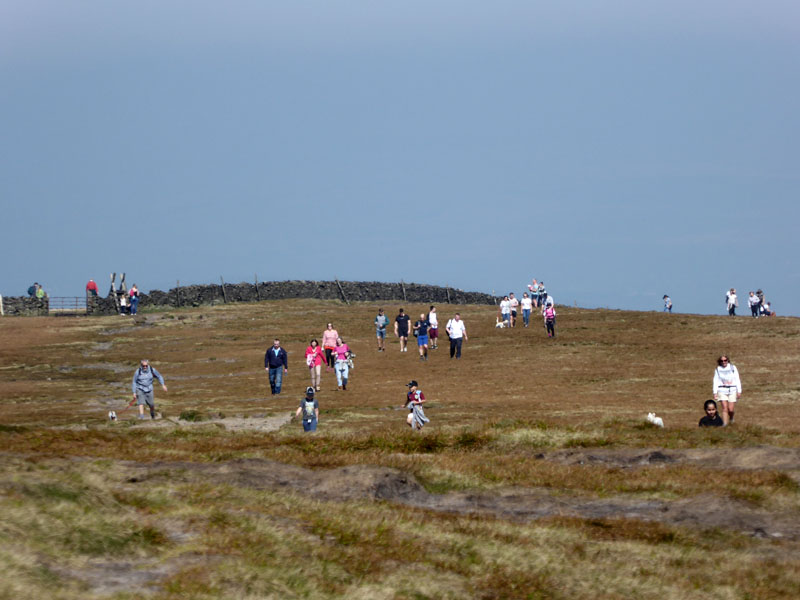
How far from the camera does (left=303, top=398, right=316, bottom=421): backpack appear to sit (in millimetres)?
26750

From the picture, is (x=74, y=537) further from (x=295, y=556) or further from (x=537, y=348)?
(x=537, y=348)

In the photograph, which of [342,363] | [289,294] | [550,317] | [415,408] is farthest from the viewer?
[289,294]

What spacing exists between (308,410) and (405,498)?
30.4 feet

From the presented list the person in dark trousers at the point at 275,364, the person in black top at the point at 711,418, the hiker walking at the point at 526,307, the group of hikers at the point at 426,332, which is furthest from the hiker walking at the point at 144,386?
the hiker walking at the point at 526,307

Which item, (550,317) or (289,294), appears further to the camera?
(289,294)

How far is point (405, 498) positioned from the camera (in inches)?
701

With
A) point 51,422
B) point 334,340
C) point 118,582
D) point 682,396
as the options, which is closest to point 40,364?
point 334,340

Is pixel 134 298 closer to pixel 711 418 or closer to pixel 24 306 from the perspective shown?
pixel 24 306

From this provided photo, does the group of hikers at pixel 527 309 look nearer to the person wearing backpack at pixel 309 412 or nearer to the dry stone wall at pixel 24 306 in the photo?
the person wearing backpack at pixel 309 412

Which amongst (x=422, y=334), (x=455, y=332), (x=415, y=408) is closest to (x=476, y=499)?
(x=415, y=408)

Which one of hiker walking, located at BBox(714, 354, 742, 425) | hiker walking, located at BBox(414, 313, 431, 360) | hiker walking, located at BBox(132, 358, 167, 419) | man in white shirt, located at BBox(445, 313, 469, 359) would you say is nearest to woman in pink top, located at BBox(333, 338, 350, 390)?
hiker walking, located at BBox(414, 313, 431, 360)

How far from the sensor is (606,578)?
1302cm

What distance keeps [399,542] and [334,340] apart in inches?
1163

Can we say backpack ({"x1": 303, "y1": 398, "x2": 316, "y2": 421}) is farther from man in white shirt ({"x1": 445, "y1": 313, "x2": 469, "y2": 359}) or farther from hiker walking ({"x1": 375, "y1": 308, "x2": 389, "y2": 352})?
hiker walking ({"x1": 375, "y1": 308, "x2": 389, "y2": 352})
